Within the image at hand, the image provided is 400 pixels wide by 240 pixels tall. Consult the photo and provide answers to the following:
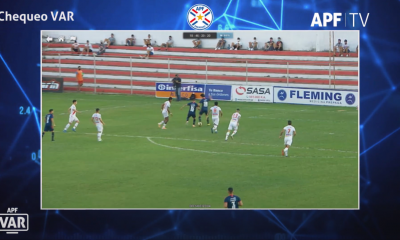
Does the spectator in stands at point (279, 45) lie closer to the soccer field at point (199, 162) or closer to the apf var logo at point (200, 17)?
the soccer field at point (199, 162)

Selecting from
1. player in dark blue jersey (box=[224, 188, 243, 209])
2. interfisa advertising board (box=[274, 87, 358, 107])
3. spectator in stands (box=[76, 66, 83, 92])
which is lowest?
player in dark blue jersey (box=[224, 188, 243, 209])

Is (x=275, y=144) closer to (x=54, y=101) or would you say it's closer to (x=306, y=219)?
(x=306, y=219)

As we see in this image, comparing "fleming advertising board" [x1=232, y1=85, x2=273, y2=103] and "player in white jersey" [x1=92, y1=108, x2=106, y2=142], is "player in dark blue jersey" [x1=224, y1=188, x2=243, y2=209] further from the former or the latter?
"fleming advertising board" [x1=232, y1=85, x2=273, y2=103]

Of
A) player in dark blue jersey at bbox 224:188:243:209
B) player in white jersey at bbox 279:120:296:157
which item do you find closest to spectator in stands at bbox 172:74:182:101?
player in white jersey at bbox 279:120:296:157

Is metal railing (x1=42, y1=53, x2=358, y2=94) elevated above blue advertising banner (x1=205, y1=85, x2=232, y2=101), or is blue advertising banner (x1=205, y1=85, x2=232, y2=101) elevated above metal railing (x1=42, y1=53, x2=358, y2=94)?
metal railing (x1=42, y1=53, x2=358, y2=94)

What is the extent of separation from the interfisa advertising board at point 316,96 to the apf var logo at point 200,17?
2018cm

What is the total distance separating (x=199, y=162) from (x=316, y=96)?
14.6 m

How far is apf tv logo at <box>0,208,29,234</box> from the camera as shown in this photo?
14.9m

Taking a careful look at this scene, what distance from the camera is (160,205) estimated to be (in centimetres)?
1655

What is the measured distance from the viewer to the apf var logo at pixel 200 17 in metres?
14.9

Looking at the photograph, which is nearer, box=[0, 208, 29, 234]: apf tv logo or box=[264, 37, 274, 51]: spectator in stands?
box=[0, 208, 29, 234]: apf tv logo

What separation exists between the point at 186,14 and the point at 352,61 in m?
21.0

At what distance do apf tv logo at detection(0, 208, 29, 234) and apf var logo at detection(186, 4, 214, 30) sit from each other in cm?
590
